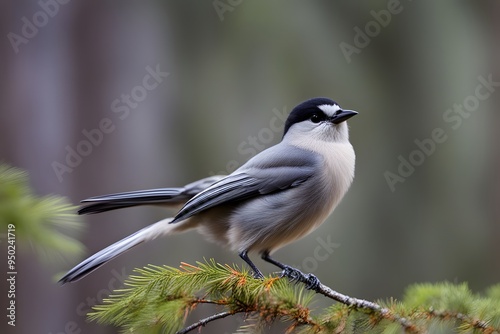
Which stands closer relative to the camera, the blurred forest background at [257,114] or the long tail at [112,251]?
the long tail at [112,251]

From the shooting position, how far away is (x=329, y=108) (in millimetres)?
2355

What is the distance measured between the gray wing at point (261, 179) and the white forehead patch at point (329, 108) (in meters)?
0.21

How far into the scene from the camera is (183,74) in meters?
4.15

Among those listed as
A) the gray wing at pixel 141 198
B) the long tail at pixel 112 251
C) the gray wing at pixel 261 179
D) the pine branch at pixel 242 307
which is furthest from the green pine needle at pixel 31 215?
the gray wing at pixel 261 179

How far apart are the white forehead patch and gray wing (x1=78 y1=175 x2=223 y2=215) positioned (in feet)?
1.93

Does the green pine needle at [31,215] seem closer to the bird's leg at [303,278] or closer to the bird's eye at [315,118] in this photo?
the bird's leg at [303,278]

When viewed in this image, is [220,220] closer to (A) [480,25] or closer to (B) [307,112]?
(B) [307,112]

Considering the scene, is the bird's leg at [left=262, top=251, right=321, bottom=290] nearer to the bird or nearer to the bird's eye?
the bird

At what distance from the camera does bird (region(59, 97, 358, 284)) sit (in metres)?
2.14

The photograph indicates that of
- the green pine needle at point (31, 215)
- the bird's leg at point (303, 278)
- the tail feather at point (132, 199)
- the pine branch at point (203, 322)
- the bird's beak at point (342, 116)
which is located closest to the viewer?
the green pine needle at point (31, 215)

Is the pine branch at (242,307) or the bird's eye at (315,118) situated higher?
the bird's eye at (315,118)

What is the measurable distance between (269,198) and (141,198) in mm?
522

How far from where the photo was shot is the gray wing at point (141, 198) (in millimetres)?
2104

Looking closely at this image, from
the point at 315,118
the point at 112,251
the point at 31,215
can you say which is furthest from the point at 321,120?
the point at 31,215
